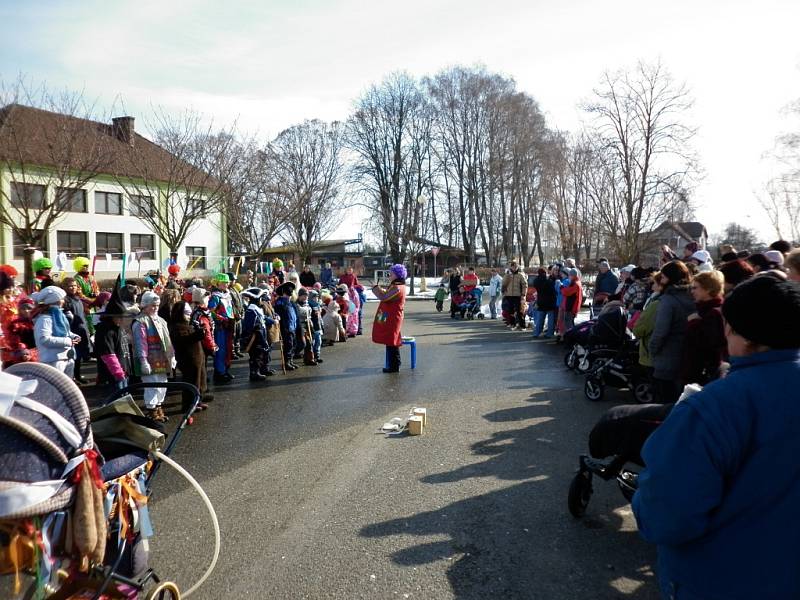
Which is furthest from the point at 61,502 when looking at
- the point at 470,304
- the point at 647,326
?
the point at 470,304

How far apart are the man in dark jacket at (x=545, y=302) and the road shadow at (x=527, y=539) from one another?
9422 mm

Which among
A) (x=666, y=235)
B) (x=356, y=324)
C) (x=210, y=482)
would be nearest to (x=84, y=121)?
(x=356, y=324)

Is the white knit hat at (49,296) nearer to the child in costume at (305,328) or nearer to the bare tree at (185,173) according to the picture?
the child in costume at (305,328)

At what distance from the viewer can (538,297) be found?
1502 centimetres

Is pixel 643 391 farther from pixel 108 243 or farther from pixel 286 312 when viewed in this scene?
pixel 108 243

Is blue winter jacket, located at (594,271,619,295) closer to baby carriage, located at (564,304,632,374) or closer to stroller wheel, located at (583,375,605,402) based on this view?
baby carriage, located at (564,304,632,374)

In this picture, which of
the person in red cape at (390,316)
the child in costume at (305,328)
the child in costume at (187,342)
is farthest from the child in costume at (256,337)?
the person in red cape at (390,316)

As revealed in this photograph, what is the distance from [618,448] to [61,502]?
11.6 feet

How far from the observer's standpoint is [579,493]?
4.32 meters

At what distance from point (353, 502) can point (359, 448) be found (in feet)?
4.70

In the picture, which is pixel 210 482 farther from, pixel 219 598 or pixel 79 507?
pixel 79 507

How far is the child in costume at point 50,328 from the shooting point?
6430 mm

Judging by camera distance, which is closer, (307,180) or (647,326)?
(647,326)

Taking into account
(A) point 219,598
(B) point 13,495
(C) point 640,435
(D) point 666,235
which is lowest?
(A) point 219,598
